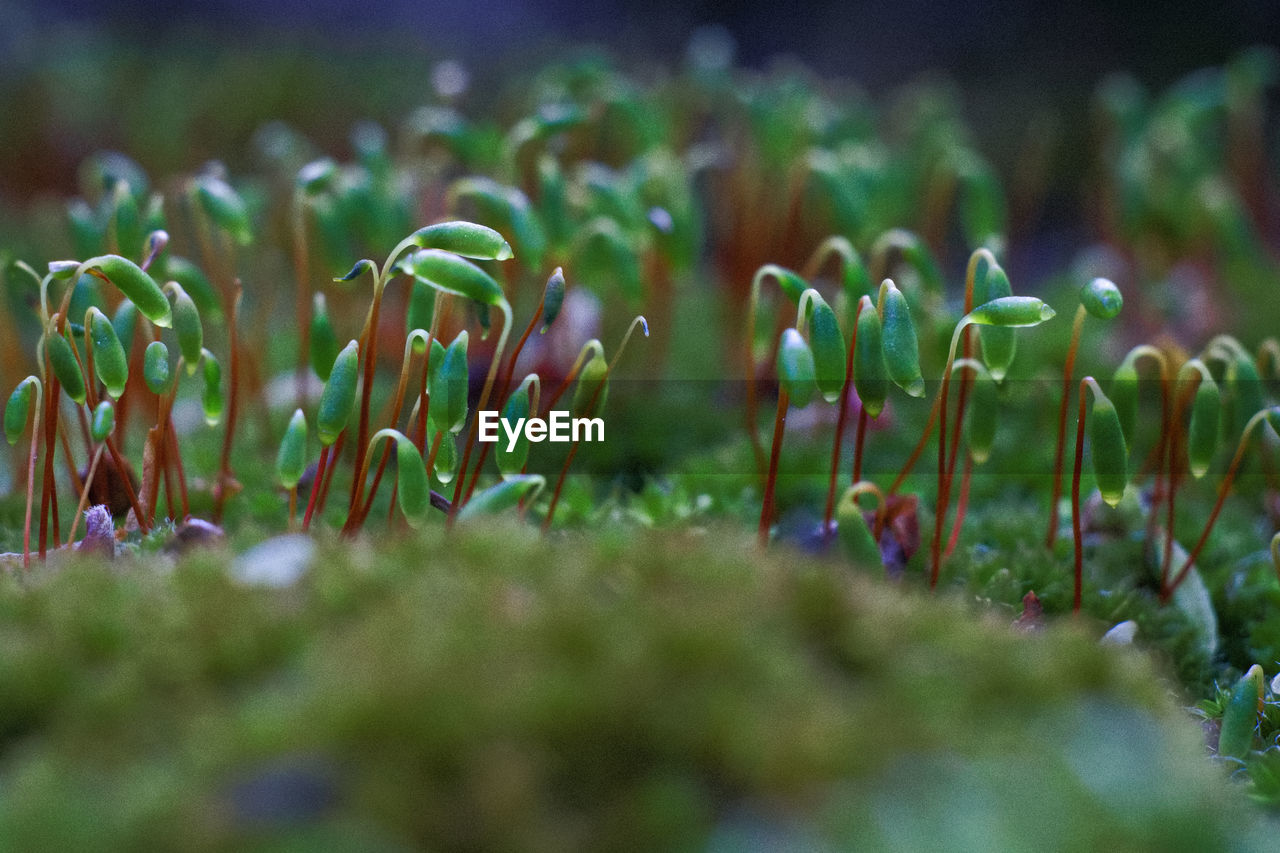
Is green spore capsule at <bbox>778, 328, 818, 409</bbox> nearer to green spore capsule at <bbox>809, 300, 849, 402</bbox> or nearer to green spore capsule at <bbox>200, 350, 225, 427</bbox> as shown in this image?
green spore capsule at <bbox>809, 300, 849, 402</bbox>

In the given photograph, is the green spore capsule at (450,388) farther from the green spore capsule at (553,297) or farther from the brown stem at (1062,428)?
the brown stem at (1062,428)

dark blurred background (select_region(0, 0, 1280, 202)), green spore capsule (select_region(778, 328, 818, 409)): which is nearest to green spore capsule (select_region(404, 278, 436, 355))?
green spore capsule (select_region(778, 328, 818, 409))

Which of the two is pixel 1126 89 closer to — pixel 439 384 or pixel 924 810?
pixel 439 384

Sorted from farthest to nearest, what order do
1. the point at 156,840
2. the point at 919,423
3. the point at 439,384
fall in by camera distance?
the point at 919,423 → the point at 439,384 → the point at 156,840

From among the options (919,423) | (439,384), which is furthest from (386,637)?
(919,423)

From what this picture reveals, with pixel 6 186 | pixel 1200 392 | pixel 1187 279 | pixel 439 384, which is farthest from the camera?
pixel 6 186

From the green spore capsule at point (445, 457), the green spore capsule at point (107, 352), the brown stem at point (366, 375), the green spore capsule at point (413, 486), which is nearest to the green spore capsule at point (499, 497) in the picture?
the green spore capsule at point (413, 486)

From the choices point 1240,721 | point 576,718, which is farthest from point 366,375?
point 1240,721

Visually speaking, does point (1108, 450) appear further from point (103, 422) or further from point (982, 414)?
point (103, 422)
